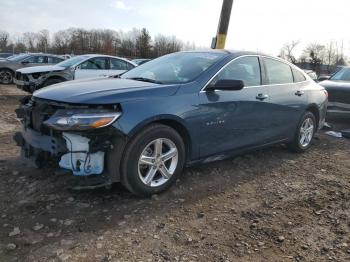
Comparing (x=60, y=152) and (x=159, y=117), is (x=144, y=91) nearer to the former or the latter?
(x=159, y=117)

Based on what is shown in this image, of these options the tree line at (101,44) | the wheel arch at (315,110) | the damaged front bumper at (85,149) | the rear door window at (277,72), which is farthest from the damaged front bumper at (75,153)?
the tree line at (101,44)

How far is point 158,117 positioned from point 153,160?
1.49 ft

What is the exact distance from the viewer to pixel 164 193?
168 inches

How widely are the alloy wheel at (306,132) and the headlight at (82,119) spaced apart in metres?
3.68

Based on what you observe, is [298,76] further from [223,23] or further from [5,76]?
[5,76]

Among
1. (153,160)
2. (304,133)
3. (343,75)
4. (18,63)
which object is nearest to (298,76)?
(304,133)

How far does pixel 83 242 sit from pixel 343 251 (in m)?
2.17

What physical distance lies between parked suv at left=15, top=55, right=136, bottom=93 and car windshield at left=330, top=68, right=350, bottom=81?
20.2 feet

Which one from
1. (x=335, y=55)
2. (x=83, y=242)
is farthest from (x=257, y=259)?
(x=335, y=55)

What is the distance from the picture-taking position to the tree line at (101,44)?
203ft

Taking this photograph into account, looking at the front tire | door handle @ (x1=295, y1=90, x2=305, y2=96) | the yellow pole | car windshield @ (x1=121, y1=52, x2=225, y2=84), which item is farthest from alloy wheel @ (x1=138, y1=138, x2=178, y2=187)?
the yellow pole

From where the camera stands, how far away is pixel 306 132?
21.1ft

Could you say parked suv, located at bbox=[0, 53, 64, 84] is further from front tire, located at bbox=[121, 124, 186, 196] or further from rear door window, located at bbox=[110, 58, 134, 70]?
front tire, located at bbox=[121, 124, 186, 196]

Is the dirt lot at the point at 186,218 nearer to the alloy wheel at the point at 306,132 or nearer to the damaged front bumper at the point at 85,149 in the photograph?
the damaged front bumper at the point at 85,149
